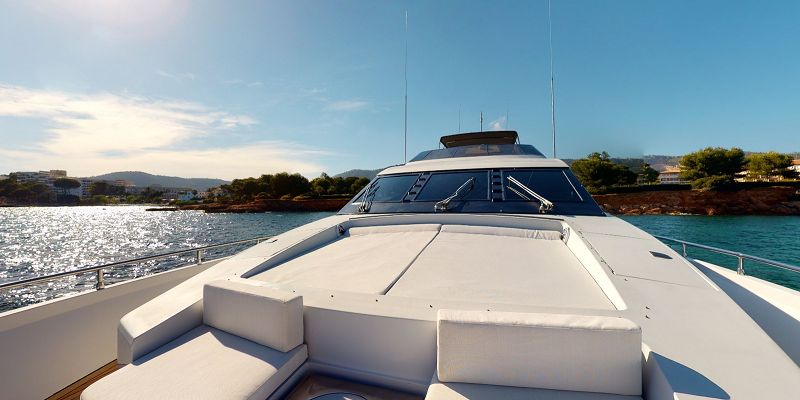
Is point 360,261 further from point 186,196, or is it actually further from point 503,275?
point 186,196

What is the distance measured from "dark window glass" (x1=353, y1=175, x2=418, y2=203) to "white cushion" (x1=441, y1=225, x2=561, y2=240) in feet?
3.42

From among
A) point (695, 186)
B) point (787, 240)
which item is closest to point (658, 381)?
point (787, 240)

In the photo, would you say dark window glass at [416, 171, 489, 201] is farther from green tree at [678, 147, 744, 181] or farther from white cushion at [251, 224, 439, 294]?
green tree at [678, 147, 744, 181]

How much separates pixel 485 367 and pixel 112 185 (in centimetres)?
12830

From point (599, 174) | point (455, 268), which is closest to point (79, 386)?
point (455, 268)

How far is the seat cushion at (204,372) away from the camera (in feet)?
3.82

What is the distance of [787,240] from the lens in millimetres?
14602

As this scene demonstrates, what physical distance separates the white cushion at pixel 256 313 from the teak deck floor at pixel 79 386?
5.09 ft

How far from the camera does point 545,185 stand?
10.7ft

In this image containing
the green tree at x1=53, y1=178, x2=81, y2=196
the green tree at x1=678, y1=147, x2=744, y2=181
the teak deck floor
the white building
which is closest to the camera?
the teak deck floor

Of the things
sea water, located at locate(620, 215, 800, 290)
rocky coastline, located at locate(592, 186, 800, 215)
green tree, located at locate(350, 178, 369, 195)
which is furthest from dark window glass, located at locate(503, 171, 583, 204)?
green tree, located at locate(350, 178, 369, 195)

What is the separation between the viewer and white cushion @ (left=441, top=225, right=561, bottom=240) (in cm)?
246

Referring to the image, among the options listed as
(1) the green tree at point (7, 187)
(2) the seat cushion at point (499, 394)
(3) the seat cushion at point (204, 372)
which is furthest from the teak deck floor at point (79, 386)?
(1) the green tree at point (7, 187)

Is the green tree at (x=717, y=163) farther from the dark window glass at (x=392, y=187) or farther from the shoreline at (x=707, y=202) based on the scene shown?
the dark window glass at (x=392, y=187)
